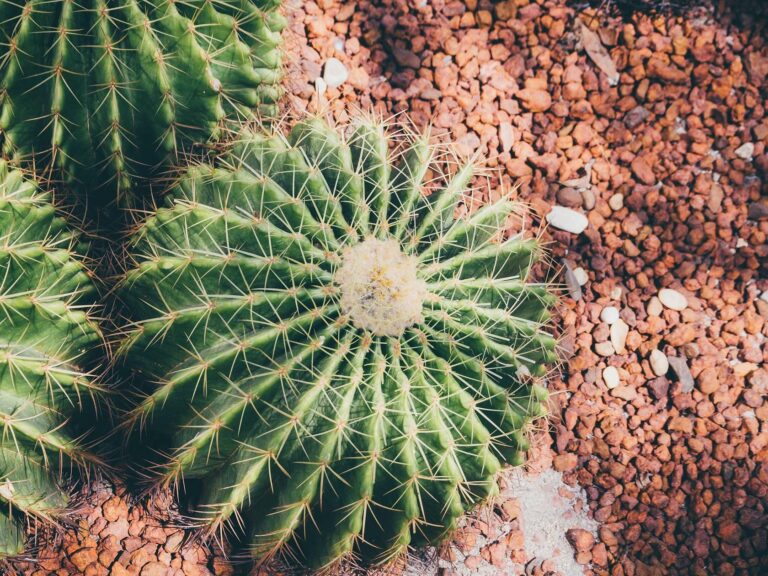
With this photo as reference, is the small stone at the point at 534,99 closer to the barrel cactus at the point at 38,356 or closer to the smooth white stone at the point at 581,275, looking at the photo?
the smooth white stone at the point at 581,275

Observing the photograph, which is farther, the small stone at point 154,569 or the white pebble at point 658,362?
the white pebble at point 658,362

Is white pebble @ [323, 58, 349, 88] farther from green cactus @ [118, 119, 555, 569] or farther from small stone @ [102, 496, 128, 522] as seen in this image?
small stone @ [102, 496, 128, 522]

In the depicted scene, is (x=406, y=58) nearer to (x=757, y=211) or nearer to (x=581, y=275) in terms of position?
(x=581, y=275)

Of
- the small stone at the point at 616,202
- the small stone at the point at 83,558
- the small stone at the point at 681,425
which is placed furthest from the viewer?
the small stone at the point at 616,202

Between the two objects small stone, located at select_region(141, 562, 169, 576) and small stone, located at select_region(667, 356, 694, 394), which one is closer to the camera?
small stone, located at select_region(141, 562, 169, 576)

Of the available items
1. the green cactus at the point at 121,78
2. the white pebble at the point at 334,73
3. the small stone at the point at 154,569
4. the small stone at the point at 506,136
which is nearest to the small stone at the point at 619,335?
the small stone at the point at 506,136

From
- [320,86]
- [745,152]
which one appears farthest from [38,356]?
[745,152]

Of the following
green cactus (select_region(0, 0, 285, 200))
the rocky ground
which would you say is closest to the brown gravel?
the rocky ground

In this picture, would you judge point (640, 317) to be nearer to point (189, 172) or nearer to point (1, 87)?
point (189, 172)
